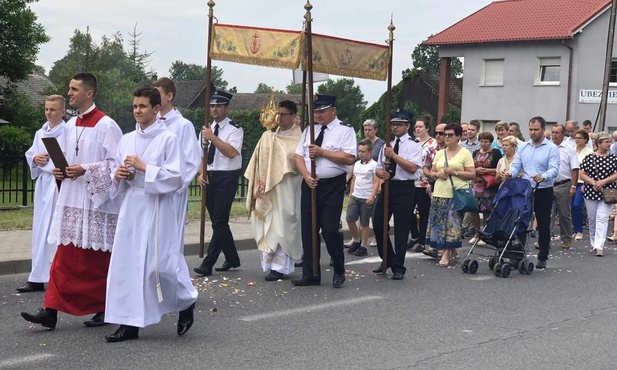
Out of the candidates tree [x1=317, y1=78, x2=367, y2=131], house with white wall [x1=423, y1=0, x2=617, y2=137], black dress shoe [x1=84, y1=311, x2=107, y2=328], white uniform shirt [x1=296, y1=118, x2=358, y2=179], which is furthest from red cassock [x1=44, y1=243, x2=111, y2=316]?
tree [x1=317, y1=78, x2=367, y2=131]

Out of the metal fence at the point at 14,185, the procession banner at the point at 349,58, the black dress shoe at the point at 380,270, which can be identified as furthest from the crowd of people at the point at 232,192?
the metal fence at the point at 14,185

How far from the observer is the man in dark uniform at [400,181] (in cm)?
1104

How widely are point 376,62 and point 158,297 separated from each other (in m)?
4.67

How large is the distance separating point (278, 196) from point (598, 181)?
237 inches

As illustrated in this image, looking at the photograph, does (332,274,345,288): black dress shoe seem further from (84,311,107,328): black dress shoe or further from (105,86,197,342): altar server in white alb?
(84,311,107,328): black dress shoe

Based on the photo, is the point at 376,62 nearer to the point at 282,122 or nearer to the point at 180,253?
the point at 282,122

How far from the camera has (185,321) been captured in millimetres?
7578

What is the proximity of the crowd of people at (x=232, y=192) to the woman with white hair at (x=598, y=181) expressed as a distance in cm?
2

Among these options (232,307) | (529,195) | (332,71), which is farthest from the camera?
(529,195)

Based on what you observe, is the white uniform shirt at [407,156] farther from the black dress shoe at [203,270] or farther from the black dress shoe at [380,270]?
the black dress shoe at [203,270]

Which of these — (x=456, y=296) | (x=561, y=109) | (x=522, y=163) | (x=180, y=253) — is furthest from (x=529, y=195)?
(x=561, y=109)

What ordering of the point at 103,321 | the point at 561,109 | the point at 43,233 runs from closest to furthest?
the point at 103,321, the point at 43,233, the point at 561,109

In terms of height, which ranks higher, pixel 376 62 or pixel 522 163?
pixel 376 62

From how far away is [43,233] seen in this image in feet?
31.5
